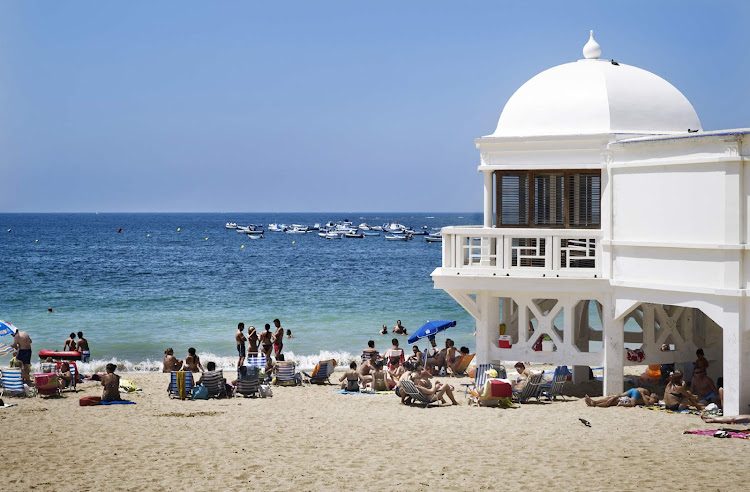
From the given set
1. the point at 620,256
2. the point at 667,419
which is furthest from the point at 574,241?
the point at 667,419

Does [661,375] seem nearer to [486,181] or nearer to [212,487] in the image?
[486,181]

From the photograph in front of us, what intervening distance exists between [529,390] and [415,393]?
1985 millimetres

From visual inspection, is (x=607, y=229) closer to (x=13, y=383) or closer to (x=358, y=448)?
(x=358, y=448)

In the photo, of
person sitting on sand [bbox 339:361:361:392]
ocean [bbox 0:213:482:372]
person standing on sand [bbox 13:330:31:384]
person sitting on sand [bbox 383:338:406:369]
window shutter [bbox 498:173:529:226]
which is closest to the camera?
window shutter [bbox 498:173:529:226]

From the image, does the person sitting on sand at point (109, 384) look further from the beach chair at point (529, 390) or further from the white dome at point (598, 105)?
the white dome at point (598, 105)

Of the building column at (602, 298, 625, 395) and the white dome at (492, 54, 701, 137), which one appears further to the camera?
the white dome at (492, 54, 701, 137)

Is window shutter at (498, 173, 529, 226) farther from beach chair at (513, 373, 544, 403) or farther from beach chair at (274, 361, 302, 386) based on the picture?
beach chair at (274, 361, 302, 386)

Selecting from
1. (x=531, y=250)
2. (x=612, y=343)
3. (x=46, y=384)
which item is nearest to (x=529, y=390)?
(x=612, y=343)

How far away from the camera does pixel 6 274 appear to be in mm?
69000

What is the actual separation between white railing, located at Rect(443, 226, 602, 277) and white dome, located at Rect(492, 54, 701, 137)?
6.01ft

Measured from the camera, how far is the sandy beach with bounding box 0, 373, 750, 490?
37.0 ft

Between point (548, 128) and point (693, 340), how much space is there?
476 centimetres

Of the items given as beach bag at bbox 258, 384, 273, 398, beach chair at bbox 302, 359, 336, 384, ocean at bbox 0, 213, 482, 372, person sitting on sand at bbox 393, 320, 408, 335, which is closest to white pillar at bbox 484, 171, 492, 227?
beach chair at bbox 302, 359, 336, 384

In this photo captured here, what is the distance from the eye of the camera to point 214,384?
1769 cm
